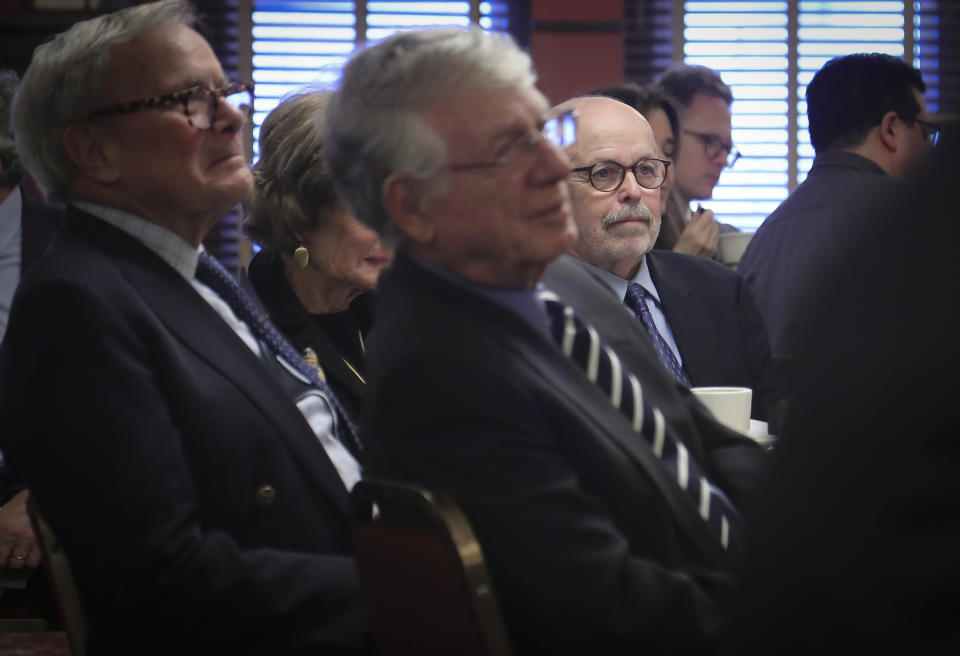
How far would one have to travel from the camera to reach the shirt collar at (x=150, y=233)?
163cm

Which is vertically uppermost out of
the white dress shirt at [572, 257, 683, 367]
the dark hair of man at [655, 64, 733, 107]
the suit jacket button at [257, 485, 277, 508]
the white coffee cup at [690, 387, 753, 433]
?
the dark hair of man at [655, 64, 733, 107]

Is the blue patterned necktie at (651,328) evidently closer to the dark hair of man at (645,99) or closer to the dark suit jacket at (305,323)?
the dark suit jacket at (305,323)

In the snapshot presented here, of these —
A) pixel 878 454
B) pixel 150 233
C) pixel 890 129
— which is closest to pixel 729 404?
Answer: pixel 150 233

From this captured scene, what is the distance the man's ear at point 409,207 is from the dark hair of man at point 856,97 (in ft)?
7.67

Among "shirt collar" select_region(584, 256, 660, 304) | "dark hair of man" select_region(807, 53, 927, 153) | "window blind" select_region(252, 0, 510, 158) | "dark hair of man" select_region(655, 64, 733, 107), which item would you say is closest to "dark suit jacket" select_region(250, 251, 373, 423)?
"shirt collar" select_region(584, 256, 660, 304)

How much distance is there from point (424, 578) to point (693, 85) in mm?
3441

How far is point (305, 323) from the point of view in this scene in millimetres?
2305

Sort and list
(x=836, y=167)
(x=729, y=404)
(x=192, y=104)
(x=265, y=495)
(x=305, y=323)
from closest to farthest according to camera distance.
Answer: (x=265, y=495) → (x=192, y=104) → (x=729, y=404) → (x=305, y=323) → (x=836, y=167)

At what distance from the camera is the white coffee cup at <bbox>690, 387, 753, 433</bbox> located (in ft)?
6.04

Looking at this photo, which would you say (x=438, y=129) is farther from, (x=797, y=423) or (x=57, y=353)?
(x=797, y=423)

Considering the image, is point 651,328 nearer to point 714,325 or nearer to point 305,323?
point 714,325

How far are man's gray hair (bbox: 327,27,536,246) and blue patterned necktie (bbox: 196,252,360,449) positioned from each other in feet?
1.45

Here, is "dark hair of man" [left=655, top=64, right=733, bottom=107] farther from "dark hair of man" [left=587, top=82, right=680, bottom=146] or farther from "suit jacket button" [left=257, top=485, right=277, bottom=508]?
"suit jacket button" [left=257, top=485, right=277, bottom=508]

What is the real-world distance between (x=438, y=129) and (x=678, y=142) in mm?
2127
